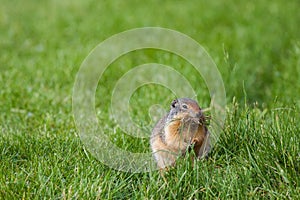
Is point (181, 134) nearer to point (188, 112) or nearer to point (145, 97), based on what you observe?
point (188, 112)

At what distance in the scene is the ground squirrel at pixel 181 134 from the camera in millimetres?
3457

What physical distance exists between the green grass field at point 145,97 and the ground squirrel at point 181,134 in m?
0.10

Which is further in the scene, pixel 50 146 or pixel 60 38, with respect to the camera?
pixel 60 38

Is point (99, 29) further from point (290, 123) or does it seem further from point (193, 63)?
point (290, 123)

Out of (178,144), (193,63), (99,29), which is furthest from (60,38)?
(178,144)

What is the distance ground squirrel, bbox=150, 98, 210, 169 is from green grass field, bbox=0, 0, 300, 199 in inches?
3.9

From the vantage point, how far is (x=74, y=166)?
3.52 meters

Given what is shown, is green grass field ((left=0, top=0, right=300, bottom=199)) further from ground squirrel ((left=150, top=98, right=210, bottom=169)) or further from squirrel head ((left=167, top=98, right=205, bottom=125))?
squirrel head ((left=167, top=98, right=205, bottom=125))

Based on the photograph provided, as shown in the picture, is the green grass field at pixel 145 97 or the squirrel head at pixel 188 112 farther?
the squirrel head at pixel 188 112

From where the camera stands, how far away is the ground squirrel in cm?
346

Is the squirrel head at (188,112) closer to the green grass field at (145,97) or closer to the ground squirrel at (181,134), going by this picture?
the ground squirrel at (181,134)

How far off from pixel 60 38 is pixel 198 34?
5.58 ft

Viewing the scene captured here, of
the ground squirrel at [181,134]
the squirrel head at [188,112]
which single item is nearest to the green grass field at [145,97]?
the ground squirrel at [181,134]

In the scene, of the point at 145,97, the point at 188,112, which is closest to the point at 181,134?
the point at 188,112
